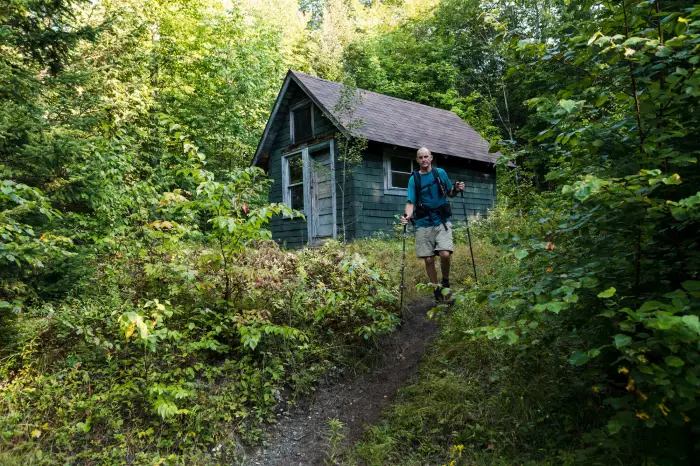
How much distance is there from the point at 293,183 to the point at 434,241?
27.2 feet

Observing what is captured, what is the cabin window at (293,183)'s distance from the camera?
532 inches

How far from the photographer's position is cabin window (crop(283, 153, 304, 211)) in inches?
532

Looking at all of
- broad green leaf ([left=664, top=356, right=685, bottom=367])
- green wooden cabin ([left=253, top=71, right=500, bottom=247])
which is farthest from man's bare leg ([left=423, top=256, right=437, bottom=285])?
green wooden cabin ([left=253, top=71, right=500, bottom=247])

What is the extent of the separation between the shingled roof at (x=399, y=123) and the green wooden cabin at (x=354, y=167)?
0.13 feet

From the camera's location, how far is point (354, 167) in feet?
38.6

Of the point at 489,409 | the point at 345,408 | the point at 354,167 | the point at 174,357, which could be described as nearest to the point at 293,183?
the point at 354,167

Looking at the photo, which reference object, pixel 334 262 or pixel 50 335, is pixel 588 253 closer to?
pixel 334 262

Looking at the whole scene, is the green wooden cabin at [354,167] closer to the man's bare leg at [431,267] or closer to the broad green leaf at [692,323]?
the man's bare leg at [431,267]

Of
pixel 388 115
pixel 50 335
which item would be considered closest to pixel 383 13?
pixel 388 115

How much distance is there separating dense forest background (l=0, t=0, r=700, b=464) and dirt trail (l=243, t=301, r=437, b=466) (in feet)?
0.68

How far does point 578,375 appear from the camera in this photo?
377cm

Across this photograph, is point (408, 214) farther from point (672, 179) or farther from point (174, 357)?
point (672, 179)

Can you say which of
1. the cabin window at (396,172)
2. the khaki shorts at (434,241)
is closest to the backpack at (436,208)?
the khaki shorts at (434,241)

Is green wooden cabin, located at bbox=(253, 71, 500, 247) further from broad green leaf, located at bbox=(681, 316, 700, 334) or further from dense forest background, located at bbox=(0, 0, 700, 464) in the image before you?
broad green leaf, located at bbox=(681, 316, 700, 334)
